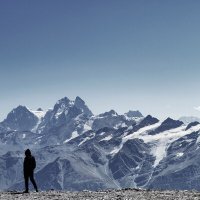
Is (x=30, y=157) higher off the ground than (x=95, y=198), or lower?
higher

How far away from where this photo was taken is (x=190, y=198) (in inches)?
1348

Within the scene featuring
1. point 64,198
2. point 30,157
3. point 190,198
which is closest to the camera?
point 190,198

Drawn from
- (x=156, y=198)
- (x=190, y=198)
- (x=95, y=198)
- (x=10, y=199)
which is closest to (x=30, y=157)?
(x=10, y=199)

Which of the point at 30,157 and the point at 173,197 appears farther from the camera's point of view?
the point at 30,157

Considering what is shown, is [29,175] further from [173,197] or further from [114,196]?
[173,197]

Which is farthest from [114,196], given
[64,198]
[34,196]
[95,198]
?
[34,196]

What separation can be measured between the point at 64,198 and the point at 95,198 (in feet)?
8.85

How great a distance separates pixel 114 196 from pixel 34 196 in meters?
7.11

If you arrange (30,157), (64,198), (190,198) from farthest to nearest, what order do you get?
1. (30,157)
2. (64,198)
3. (190,198)

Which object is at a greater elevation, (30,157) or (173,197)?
(30,157)

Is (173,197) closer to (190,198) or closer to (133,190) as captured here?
(190,198)

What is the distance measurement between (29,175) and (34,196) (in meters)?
3.59

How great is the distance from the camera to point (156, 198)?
115 feet

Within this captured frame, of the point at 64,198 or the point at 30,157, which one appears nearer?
the point at 64,198
